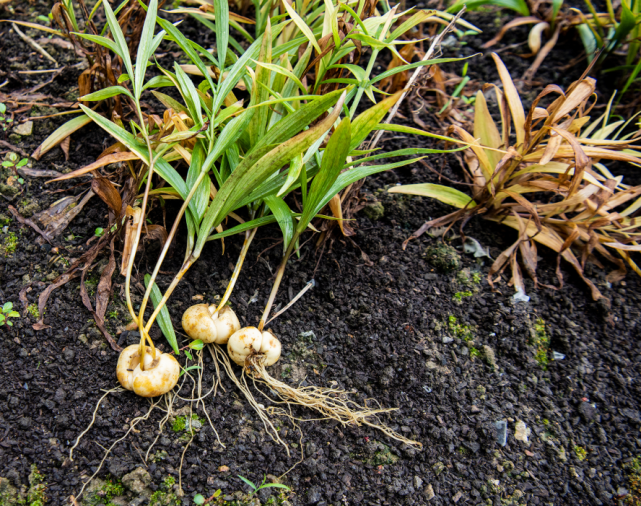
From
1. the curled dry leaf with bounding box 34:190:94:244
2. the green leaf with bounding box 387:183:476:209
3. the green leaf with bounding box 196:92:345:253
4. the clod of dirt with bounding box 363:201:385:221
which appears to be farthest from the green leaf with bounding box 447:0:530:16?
the curled dry leaf with bounding box 34:190:94:244

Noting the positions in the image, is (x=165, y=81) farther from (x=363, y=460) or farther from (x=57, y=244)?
(x=363, y=460)

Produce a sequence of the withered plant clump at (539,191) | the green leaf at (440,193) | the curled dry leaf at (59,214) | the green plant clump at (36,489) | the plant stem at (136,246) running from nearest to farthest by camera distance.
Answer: the green plant clump at (36,489)
the plant stem at (136,246)
the curled dry leaf at (59,214)
the withered plant clump at (539,191)
the green leaf at (440,193)

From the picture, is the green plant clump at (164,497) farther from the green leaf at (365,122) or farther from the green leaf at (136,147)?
the green leaf at (365,122)

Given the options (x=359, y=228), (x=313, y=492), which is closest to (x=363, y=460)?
(x=313, y=492)

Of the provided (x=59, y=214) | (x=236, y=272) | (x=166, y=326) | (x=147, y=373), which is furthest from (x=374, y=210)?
(x=59, y=214)

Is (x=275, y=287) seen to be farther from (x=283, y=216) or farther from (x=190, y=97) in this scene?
(x=190, y=97)

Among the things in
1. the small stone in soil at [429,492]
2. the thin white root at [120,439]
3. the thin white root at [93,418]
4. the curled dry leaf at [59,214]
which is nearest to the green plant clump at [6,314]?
the curled dry leaf at [59,214]

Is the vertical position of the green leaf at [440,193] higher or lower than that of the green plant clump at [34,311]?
higher
